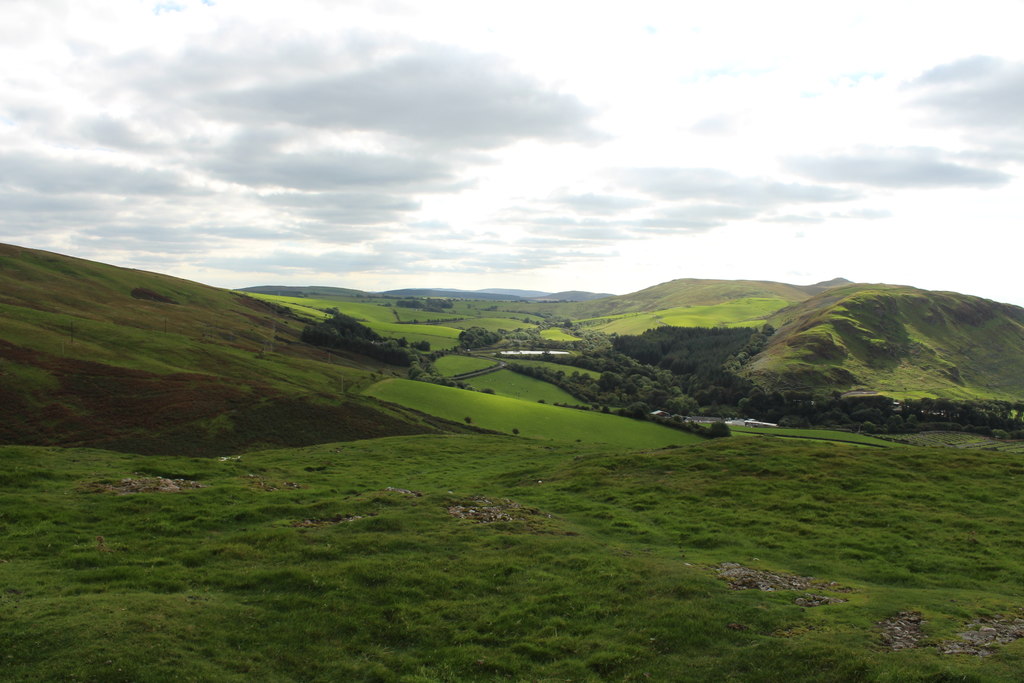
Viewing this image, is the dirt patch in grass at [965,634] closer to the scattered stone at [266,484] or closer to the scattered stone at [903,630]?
the scattered stone at [903,630]

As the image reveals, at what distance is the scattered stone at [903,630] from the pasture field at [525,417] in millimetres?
86062

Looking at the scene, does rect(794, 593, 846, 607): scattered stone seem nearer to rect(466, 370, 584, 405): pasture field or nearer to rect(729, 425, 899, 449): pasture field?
rect(729, 425, 899, 449): pasture field

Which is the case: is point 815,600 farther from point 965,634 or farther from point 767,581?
point 965,634

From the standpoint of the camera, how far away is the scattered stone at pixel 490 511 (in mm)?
30453

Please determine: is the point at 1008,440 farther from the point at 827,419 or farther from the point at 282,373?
the point at 282,373

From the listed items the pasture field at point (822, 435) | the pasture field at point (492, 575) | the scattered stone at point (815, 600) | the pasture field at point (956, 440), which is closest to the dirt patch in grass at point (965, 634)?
the pasture field at point (492, 575)

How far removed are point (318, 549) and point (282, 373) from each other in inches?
4105

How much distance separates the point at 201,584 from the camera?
1997 cm

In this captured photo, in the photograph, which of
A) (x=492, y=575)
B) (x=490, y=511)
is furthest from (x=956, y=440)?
(x=492, y=575)

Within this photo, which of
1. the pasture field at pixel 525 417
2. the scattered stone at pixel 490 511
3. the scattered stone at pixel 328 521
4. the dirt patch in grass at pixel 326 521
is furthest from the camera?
the pasture field at pixel 525 417

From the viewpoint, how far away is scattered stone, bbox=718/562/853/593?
22578mm

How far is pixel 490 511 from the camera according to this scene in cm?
3192

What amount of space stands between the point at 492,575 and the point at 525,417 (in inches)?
4036

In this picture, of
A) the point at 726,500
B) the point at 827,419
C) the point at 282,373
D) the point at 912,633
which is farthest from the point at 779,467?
the point at 827,419
